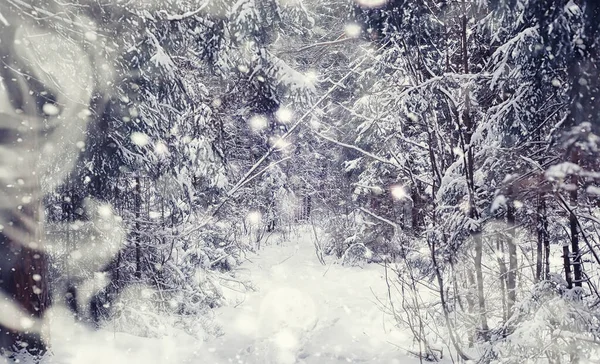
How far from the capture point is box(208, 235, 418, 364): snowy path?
584 centimetres

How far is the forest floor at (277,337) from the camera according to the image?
5531 mm

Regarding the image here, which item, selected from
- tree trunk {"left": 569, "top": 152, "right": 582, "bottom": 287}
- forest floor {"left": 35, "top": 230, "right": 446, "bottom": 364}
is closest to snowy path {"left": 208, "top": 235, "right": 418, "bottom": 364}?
forest floor {"left": 35, "top": 230, "right": 446, "bottom": 364}

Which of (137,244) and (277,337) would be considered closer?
(277,337)

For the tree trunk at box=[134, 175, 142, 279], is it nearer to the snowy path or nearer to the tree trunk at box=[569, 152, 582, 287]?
the snowy path

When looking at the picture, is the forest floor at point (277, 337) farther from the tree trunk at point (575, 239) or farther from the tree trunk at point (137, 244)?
the tree trunk at point (575, 239)

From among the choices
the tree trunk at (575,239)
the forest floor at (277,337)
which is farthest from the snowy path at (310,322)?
the tree trunk at (575,239)

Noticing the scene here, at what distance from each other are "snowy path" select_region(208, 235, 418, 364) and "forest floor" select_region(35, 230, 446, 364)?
14 millimetres

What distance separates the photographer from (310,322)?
7062 millimetres

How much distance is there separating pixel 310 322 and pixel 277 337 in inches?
31.1

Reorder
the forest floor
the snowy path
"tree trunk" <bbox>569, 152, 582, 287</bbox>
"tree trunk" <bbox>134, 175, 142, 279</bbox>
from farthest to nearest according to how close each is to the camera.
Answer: "tree trunk" <bbox>134, 175, 142, 279</bbox> < the snowy path < the forest floor < "tree trunk" <bbox>569, 152, 582, 287</bbox>

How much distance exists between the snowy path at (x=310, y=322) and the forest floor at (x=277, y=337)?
0.01 meters

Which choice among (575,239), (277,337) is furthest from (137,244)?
(575,239)

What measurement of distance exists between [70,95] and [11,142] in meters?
0.88

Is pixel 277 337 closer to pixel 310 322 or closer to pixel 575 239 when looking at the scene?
pixel 310 322
